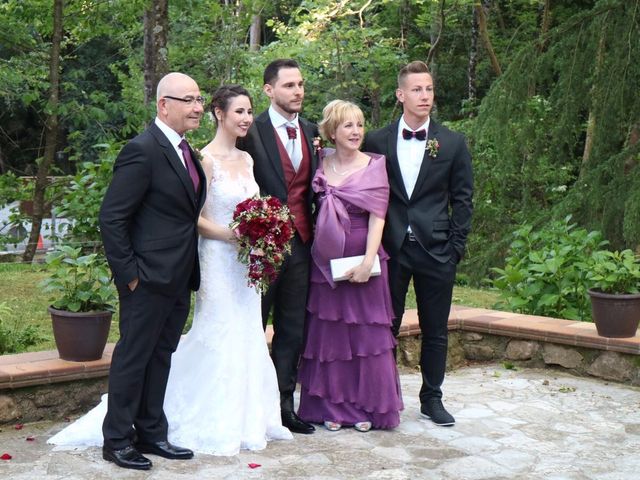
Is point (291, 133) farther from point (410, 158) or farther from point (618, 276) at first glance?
point (618, 276)

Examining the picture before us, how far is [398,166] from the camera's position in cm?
554

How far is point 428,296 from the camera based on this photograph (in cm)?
560

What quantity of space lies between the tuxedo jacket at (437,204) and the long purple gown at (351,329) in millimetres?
152

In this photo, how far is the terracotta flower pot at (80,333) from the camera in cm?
536

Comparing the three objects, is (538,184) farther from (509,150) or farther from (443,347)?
(443,347)

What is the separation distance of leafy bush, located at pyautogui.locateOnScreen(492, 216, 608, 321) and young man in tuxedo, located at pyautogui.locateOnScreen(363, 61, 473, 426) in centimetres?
204

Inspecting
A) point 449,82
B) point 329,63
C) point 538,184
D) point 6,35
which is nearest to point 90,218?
point 6,35

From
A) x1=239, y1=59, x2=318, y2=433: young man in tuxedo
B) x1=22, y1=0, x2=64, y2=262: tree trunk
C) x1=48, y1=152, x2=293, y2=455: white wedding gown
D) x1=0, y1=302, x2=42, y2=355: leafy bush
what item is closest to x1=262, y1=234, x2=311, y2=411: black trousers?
x1=239, y1=59, x2=318, y2=433: young man in tuxedo

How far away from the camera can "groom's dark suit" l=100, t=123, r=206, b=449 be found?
4430 millimetres

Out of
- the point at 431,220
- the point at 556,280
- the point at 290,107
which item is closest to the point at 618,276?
the point at 556,280

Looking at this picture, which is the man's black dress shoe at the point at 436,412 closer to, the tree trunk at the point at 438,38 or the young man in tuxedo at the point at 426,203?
the young man in tuxedo at the point at 426,203

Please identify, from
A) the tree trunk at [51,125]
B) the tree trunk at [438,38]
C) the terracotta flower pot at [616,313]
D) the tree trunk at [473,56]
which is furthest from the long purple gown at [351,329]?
the tree trunk at [473,56]

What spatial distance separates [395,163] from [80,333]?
204 cm

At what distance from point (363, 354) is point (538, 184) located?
8.67 metres
